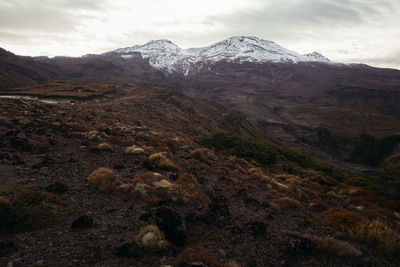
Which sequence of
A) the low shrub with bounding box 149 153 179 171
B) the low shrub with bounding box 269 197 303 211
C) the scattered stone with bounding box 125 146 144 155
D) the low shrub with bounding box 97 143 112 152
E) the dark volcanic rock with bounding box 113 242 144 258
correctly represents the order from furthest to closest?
the scattered stone with bounding box 125 146 144 155
the low shrub with bounding box 97 143 112 152
the low shrub with bounding box 149 153 179 171
the low shrub with bounding box 269 197 303 211
the dark volcanic rock with bounding box 113 242 144 258

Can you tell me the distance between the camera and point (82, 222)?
5.42 m

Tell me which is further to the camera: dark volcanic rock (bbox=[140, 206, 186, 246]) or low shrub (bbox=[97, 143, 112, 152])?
low shrub (bbox=[97, 143, 112, 152])

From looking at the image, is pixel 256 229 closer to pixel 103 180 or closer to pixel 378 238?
pixel 378 238

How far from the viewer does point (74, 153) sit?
10938 millimetres

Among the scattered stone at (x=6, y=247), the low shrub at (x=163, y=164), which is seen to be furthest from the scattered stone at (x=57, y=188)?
the low shrub at (x=163, y=164)

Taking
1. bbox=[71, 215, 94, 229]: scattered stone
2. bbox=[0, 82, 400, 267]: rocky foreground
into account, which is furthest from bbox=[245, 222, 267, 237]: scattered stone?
bbox=[71, 215, 94, 229]: scattered stone

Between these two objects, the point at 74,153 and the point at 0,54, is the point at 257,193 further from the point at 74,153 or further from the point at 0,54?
the point at 0,54

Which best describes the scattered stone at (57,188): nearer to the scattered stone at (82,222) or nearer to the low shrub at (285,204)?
the scattered stone at (82,222)

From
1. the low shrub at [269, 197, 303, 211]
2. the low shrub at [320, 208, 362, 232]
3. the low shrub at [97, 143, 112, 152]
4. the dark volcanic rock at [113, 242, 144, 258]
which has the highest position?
the low shrub at [97, 143, 112, 152]

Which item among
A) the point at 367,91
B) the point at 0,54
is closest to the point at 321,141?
the point at 367,91

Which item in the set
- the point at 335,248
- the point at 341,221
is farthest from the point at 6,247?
the point at 341,221

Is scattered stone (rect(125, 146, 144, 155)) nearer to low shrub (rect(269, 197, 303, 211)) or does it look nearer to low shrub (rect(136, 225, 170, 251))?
low shrub (rect(136, 225, 170, 251))

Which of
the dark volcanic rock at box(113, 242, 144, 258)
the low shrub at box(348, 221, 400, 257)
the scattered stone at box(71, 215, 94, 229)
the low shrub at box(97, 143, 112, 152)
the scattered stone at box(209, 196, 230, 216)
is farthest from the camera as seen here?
the low shrub at box(97, 143, 112, 152)

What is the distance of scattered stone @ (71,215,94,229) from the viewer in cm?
534
